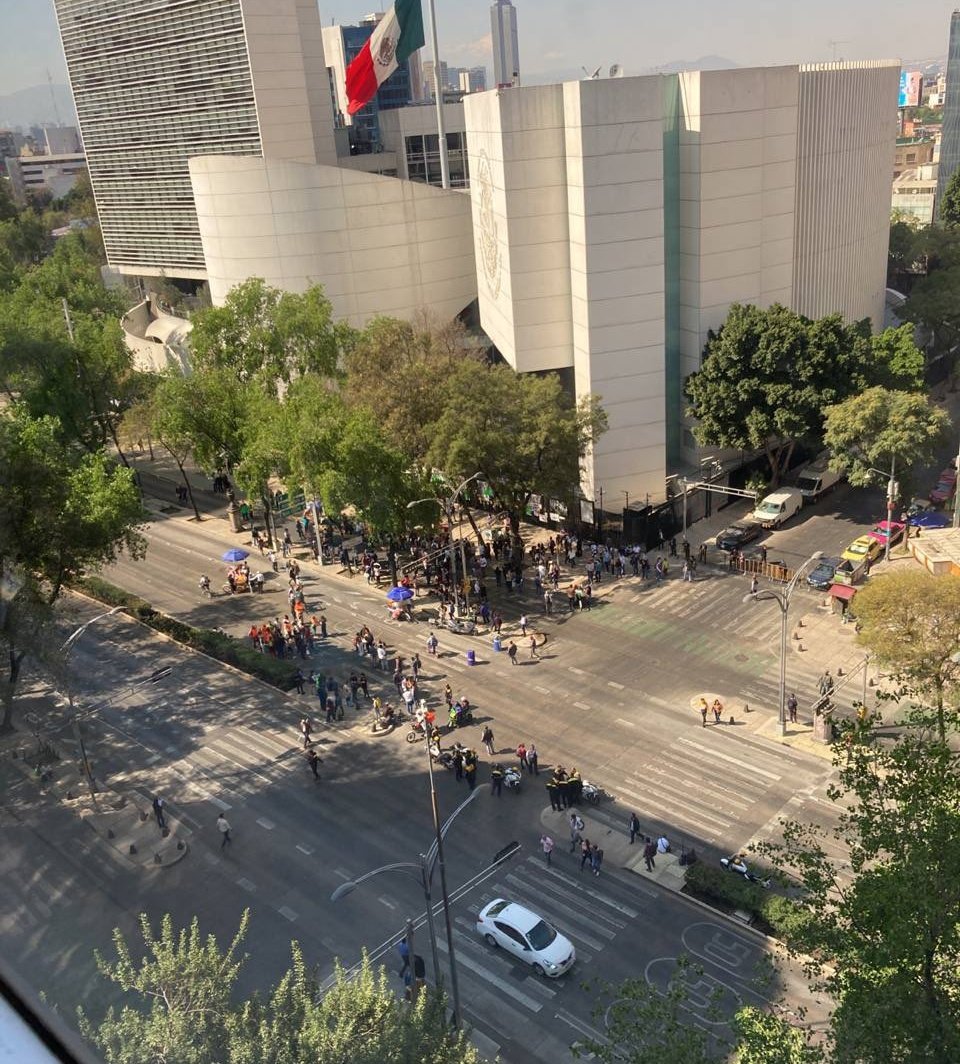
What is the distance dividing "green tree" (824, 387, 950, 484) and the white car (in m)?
21.8

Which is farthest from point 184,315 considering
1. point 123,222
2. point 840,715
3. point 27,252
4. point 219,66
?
point 840,715

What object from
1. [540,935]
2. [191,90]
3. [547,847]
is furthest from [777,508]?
[191,90]

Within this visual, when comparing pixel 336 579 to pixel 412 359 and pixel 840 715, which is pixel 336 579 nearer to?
pixel 412 359

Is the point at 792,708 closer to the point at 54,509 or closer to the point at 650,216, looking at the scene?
the point at 54,509


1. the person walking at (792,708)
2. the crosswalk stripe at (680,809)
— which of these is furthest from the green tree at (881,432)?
the crosswalk stripe at (680,809)

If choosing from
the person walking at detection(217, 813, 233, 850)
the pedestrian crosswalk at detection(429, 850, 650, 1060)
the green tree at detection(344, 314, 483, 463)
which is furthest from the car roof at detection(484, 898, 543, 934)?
the green tree at detection(344, 314, 483, 463)

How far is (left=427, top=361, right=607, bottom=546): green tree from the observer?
32.1 meters

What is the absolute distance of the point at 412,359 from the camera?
36.7 m

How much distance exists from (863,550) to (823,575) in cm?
202

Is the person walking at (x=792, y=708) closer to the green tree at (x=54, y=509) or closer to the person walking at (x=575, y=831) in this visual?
the person walking at (x=575, y=831)

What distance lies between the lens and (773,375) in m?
36.4

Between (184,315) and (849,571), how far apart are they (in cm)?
4659

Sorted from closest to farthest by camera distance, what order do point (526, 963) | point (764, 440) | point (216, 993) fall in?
point (216, 993) → point (526, 963) → point (764, 440)

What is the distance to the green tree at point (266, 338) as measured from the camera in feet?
131
